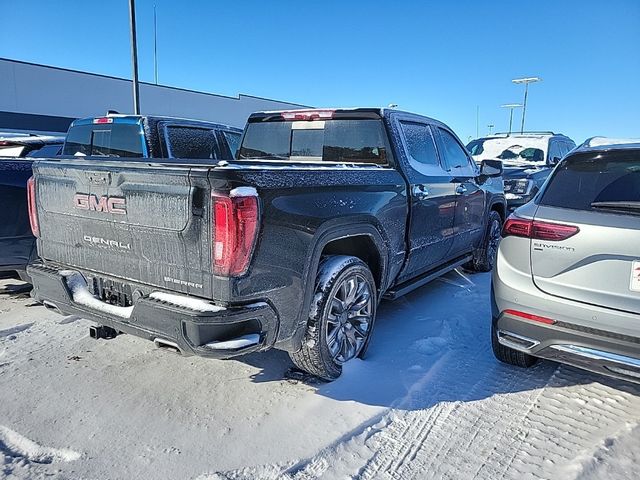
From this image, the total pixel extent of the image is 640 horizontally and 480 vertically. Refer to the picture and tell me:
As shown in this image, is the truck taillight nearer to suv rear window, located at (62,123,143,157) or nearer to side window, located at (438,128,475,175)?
side window, located at (438,128,475,175)

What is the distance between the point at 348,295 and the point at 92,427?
5.89 ft

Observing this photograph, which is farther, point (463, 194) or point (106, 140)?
point (106, 140)

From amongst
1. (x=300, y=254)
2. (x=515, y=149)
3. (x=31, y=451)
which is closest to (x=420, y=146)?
(x=300, y=254)

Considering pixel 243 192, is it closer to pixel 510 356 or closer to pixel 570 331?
pixel 570 331

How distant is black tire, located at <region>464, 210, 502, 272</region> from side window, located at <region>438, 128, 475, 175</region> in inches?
40.3

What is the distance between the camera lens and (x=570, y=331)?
2.73 m

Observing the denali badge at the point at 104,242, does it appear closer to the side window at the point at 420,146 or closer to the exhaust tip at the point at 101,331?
the exhaust tip at the point at 101,331

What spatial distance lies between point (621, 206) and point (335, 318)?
1888 mm

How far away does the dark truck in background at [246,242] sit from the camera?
2398 mm

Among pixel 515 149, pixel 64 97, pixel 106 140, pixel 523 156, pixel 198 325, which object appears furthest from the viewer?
pixel 64 97

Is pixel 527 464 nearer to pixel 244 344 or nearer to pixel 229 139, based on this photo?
pixel 244 344

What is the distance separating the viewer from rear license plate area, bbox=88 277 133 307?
2783mm

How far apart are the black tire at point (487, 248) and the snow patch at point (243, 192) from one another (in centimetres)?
438

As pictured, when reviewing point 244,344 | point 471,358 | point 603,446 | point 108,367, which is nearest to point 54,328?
point 108,367
